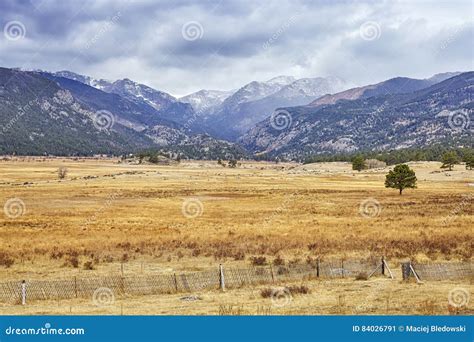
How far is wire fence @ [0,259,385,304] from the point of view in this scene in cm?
2467

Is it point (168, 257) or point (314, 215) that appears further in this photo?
A: point (314, 215)

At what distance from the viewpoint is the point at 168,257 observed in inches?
1464

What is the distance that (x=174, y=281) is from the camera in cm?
2611

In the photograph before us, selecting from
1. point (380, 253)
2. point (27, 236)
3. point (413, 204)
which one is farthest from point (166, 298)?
point (413, 204)

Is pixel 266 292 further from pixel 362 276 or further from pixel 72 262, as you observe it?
pixel 72 262

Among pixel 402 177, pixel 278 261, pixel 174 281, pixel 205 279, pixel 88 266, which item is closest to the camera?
pixel 174 281

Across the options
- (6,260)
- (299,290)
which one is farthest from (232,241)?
(299,290)

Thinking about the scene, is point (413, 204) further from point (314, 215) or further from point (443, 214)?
point (314, 215)

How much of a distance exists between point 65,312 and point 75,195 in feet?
257

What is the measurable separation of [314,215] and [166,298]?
144 ft

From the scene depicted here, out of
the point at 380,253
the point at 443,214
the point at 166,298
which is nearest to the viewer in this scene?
the point at 166,298
